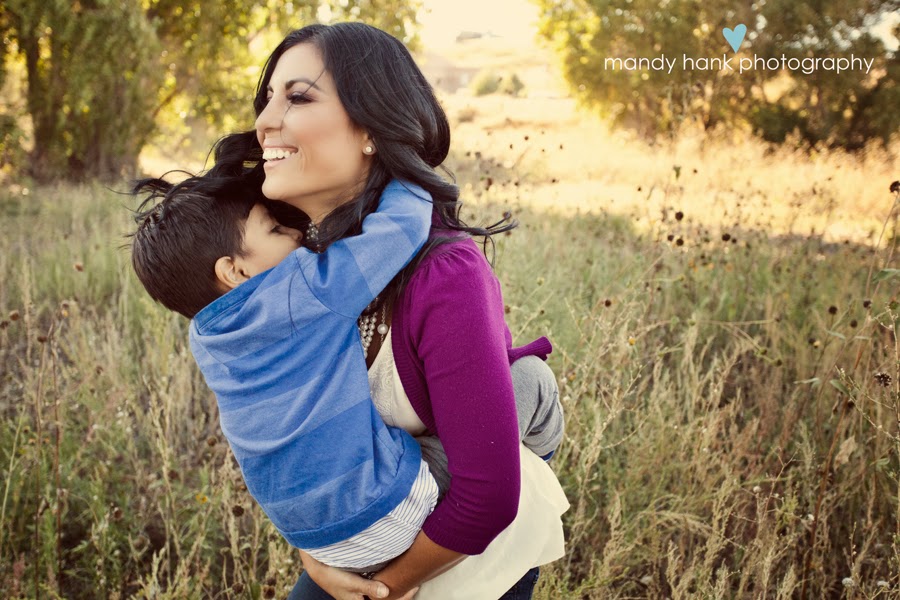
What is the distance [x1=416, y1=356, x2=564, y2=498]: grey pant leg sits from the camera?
1.27 metres

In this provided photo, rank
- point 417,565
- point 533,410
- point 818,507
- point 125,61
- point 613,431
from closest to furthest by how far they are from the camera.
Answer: point 417,565 < point 533,410 < point 818,507 < point 613,431 < point 125,61

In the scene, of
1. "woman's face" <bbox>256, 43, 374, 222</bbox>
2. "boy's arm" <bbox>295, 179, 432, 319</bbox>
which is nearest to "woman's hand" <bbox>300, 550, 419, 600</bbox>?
"boy's arm" <bbox>295, 179, 432, 319</bbox>

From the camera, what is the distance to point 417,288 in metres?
1.16

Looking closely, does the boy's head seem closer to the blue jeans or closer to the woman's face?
the woman's face

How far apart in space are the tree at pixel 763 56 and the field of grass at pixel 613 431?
1000cm

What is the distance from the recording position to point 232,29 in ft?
33.4

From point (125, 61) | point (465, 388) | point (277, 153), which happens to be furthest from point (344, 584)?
point (125, 61)

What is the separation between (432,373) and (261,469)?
400 mm

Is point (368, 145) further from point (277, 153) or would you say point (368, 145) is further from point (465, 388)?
point (465, 388)

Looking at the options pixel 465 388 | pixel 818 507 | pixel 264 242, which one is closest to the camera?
pixel 465 388

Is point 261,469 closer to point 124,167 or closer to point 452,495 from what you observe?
point 452,495

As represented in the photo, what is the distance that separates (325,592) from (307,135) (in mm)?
950

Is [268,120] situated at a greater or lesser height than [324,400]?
greater

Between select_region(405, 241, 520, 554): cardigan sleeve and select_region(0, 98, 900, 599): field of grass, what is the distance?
0.70m
